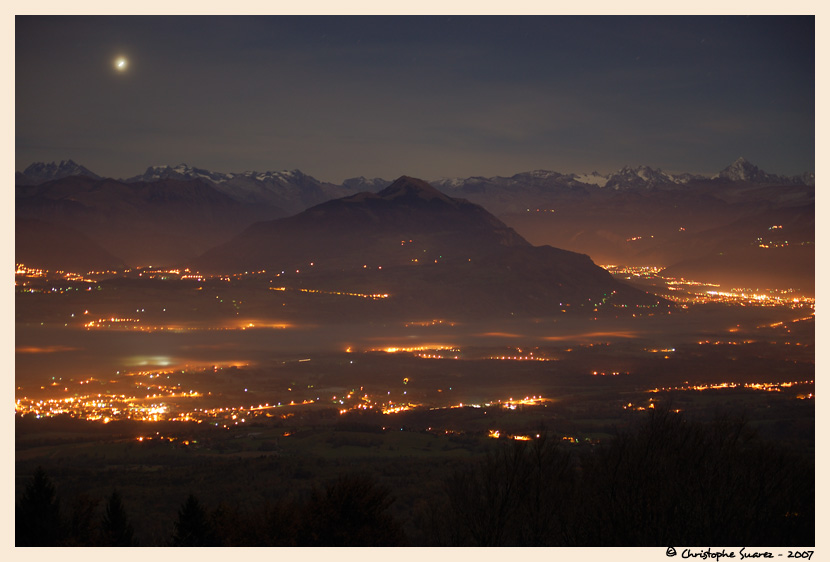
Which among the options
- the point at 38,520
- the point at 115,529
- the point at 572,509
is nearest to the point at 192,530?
the point at 115,529

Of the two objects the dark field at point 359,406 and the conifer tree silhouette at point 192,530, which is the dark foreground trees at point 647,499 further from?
the conifer tree silhouette at point 192,530

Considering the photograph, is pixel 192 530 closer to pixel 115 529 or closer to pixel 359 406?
pixel 115 529

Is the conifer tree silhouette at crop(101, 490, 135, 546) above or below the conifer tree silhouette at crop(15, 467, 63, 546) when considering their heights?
below

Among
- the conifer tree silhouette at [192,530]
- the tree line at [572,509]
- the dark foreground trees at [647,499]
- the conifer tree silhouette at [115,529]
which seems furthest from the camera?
the conifer tree silhouette at [115,529]

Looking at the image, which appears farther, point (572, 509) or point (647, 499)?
point (572, 509)

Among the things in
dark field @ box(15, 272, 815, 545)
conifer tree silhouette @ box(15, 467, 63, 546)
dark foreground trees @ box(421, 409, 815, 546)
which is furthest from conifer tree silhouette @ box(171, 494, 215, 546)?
dark foreground trees @ box(421, 409, 815, 546)

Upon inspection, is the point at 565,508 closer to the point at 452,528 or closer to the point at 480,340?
the point at 452,528

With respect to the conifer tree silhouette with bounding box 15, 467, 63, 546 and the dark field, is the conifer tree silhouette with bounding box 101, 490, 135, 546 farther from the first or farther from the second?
the conifer tree silhouette with bounding box 15, 467, 63, 546

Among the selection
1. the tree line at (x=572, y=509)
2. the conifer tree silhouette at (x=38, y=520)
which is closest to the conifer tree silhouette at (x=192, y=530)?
the tree line at (x=572, y=509)

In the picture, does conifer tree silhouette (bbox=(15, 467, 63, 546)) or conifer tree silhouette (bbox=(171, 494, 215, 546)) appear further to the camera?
conifer tree silhouette (bbox=(171, 494, 215, 546))

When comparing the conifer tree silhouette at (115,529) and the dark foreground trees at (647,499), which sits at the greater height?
the dark foreground trees at (647,499)

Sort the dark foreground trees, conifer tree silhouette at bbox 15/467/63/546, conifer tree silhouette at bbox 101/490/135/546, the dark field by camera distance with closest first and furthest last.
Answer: the dark foreground trees, conifer tree silhouette at bbox 15/467/63/546, conifer tree silhouette at bbox 101/490/135/546, the dark field
